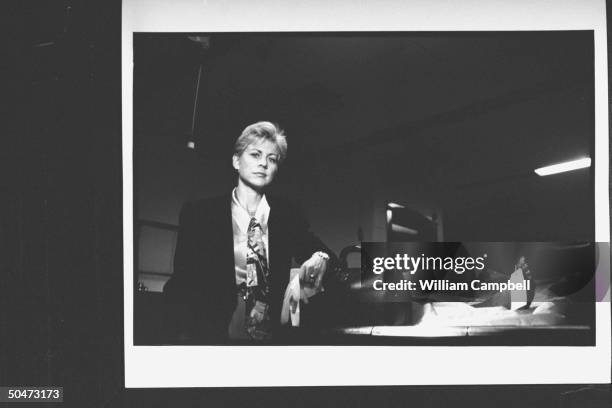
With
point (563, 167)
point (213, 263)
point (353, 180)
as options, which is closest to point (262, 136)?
point (353, 180)

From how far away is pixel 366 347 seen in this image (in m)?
2.99

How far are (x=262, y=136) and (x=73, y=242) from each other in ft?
3.58

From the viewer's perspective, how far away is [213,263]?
3.00 metres

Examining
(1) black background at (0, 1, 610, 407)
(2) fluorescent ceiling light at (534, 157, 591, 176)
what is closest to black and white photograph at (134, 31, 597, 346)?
(2) fluorescent ceiling light at (534, 157, 591, 176)

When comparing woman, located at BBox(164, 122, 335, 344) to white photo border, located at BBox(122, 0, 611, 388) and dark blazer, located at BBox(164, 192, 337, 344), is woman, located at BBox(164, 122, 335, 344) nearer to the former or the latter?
dark blazer, located at BBox(164, 192, 337, 344)

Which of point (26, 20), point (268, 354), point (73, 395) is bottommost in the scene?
point (73, 395)

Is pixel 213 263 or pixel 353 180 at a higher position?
pixel 353 180

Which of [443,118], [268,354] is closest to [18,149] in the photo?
[268,354]

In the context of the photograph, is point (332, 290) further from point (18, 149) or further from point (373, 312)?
point (18, 149)

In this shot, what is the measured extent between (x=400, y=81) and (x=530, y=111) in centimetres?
68

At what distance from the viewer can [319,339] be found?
299cm

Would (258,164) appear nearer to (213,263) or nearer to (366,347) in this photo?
(213,263)

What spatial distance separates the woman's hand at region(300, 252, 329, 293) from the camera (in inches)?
118

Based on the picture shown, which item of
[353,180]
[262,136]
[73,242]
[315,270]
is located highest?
[262,136]
